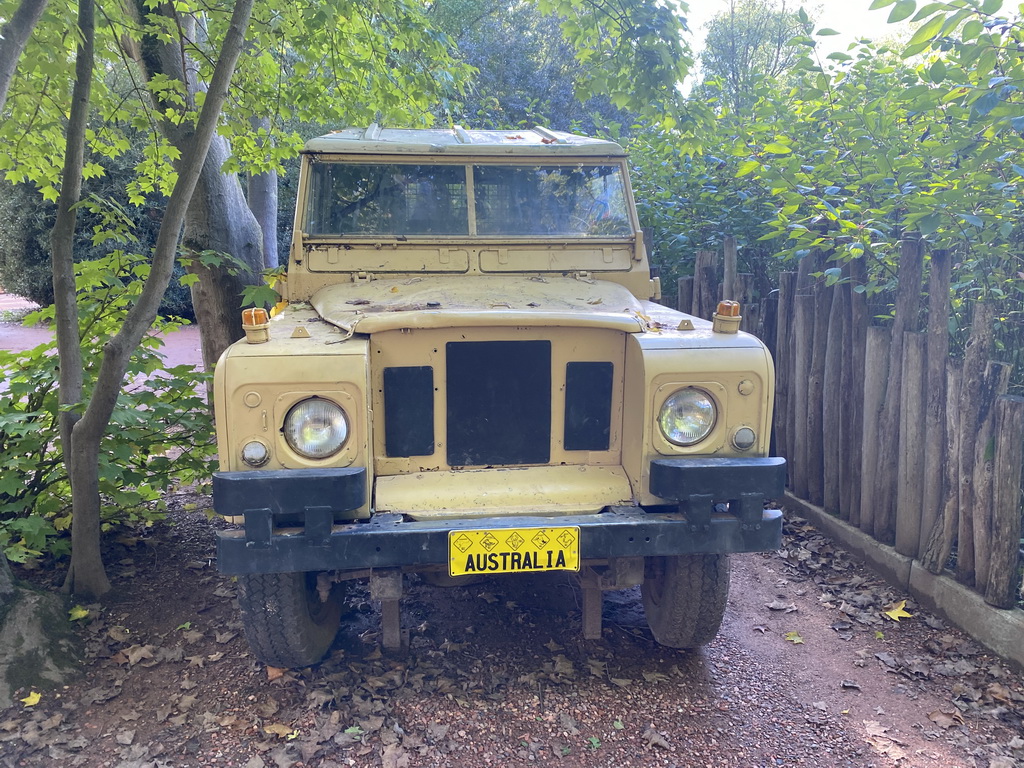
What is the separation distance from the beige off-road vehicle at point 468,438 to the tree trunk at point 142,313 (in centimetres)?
67

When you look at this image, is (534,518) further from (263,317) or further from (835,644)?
(835,644)

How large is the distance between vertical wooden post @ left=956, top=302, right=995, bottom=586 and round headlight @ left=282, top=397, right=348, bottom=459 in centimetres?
302

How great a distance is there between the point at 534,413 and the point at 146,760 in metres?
2.11

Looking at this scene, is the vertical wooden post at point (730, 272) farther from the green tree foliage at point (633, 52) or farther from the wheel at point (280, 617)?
the wheel at point (280, 617)

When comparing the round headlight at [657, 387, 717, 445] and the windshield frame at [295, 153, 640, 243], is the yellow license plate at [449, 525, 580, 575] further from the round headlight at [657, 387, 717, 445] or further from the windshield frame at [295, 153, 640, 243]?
the windshield frame at [295, 153, 640, 243]

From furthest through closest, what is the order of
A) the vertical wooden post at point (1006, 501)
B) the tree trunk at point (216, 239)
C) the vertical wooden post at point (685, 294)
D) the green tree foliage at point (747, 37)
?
1. the green tree foliage at point (747, 37)
2. the vertical wooden post at point (685, 294)
3. the tree trunk at point (216, 239)
4. the vertical wooden post at point (1006, 501)

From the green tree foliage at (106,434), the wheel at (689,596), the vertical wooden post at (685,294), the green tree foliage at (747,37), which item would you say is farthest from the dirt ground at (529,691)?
the green tree foliage at (747,37)

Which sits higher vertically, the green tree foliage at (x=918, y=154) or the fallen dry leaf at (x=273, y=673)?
the green tree foliage at (x=918, y=154)

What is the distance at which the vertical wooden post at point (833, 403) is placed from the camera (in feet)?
15.7

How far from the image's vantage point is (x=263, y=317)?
3.13 meters

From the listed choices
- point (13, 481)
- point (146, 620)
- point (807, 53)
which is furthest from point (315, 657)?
point (807, 53)

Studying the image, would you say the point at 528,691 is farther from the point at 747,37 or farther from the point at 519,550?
the point at 747,37

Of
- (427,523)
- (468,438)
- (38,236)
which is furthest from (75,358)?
(38,236)

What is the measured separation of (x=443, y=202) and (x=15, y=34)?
215 cm
